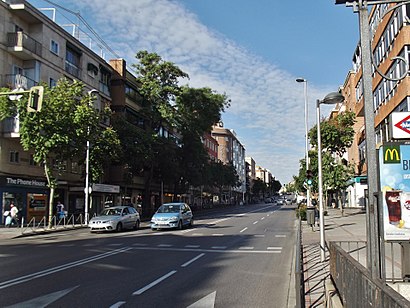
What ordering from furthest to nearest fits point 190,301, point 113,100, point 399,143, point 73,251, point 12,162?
point 113,100 < point 12,162 < point 73,251 < point 190,301 < point 399,143

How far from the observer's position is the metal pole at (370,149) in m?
5.25

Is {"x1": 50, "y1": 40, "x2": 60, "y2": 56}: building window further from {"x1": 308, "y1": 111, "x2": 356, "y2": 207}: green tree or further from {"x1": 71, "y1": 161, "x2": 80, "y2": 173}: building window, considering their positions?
{"x1": 308, "y1": 111, "x2": 356, "y2": 207}: green tree

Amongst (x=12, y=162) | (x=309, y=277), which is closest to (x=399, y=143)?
(x=309, y=277)

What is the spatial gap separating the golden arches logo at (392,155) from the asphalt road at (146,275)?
10.2 feet

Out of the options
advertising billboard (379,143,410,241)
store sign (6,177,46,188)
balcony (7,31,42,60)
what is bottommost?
advertising billboard (379,143,410,241)

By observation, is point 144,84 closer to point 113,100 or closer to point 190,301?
point 113,100

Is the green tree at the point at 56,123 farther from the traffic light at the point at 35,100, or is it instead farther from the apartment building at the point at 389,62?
the apartment building at the point at 389,62

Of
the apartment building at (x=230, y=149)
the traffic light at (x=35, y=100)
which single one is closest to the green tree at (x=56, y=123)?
the traffic light at (x=35, y=100)

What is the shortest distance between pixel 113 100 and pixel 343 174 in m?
24.7

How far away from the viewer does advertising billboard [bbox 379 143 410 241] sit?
6.70m

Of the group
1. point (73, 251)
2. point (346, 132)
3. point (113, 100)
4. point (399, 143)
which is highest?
point (113, 100)

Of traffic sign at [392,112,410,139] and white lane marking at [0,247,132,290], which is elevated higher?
traffic sign at [392,112,410,139]

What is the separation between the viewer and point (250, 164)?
595 ft

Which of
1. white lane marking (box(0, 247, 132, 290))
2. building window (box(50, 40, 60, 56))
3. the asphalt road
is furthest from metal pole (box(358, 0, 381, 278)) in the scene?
building window (box(50, 40, 60, 56))
